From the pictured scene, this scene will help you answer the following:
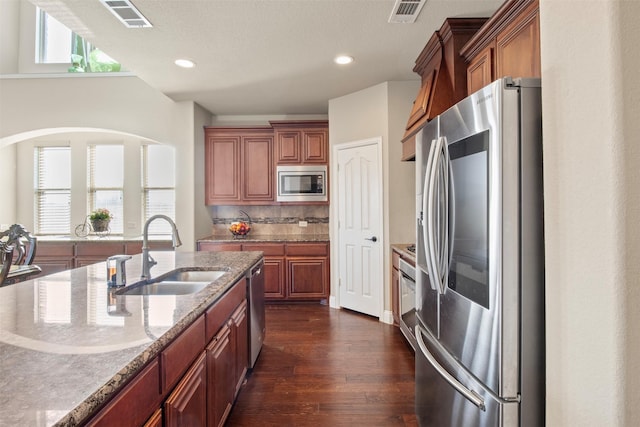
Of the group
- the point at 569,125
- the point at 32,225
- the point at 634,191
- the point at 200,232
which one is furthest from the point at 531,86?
the point at 32,225

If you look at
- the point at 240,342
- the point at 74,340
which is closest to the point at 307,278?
the point at 240,342

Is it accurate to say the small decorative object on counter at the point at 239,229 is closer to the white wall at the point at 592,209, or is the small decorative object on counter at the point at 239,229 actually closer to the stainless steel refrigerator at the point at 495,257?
the stainless steel refrigerator at the point at 495,257

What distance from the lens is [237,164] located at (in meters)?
4.63

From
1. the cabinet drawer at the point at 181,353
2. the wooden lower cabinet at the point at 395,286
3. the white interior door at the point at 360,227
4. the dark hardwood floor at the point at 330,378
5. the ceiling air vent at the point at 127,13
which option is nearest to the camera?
the cabinet drawer at the point at 181,353

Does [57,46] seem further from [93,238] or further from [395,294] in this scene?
[395,294]

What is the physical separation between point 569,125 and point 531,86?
0.97ft

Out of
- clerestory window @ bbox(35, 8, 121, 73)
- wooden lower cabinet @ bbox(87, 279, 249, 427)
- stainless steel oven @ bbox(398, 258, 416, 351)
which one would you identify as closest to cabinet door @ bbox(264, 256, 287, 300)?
stainless steel oven @ bbox(398, 258, 416, 351)

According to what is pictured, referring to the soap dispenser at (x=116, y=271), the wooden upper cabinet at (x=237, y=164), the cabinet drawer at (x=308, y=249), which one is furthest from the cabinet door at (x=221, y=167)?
the soap dispenser at (x=116, y=271)

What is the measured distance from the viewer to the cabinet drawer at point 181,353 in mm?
1096

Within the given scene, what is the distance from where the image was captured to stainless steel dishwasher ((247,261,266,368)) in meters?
2.45

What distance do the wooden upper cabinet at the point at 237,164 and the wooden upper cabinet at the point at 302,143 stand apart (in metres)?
0.19

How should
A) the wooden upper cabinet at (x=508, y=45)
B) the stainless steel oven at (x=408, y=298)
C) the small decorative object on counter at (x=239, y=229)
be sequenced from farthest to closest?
1. the small decorative object on counter at (x=239, y=229)
2. the stainless steel oven at (x=408, y=298)
3. the wooden upper cabinet at (x=508, y=45)

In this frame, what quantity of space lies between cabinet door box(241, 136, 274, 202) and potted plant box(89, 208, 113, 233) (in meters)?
2.06

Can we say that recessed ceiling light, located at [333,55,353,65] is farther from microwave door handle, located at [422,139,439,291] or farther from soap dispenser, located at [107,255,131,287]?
soap dispenser, located at [107,255,131,287]
